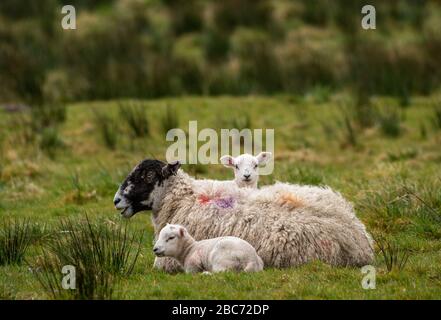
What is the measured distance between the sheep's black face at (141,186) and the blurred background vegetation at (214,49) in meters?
9.65

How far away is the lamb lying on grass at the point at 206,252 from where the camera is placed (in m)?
8.47

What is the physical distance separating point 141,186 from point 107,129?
7054 millimetres

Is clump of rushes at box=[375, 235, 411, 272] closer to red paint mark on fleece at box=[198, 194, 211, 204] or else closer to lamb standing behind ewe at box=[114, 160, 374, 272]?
lamb standing behind ewe at box=[114, 160, 374, 272]

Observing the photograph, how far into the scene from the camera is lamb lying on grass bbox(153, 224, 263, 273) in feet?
27.8

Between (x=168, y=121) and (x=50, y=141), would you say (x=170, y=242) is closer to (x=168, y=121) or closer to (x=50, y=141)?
(x=50, y=141)

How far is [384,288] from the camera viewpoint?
7953 millimetres

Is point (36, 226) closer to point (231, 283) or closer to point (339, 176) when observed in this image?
point (231, 283)

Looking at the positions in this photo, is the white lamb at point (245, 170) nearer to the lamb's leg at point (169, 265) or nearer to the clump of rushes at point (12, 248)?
the lamb's leg at point (169, 265)

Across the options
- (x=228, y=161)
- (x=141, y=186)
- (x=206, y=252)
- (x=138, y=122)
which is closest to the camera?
(x=206, y=252)

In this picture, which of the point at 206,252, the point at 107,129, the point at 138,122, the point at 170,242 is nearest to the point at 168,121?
the point at 138,122

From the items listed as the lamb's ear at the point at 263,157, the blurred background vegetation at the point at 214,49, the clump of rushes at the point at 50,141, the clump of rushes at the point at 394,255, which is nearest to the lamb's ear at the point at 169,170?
the lamb's ear at the point at 263,157

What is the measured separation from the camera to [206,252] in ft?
28.5

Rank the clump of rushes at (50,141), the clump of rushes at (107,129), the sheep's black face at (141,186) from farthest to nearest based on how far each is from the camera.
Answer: the clump of rushes at (107,129), the clump of rushes at (50,141), the sheep's black face at (141,186)
